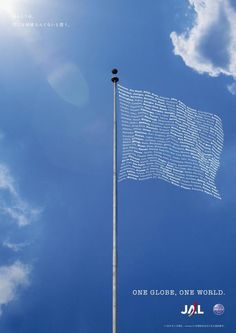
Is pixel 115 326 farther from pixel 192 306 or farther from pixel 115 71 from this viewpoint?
pixel 192 306

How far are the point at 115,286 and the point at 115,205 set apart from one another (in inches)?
153

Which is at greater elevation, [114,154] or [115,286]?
[114,154]

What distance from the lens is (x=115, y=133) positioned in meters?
25.6

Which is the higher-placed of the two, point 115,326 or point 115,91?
point 115,91

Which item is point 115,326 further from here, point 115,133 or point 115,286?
point 115,133

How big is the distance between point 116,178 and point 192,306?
21377mm

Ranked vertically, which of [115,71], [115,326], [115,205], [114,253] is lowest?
[115,326]

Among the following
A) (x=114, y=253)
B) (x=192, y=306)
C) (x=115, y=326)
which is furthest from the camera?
(x=192, y=306)

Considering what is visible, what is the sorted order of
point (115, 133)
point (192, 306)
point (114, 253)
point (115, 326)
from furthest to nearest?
point (192, 306)
point (115, 133)
point (114, 253)
point (115, 326)

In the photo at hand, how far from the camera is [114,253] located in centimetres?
2238

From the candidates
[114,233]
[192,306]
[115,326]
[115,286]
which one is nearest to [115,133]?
[114,233]

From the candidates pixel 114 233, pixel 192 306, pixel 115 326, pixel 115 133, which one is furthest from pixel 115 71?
pixel 192 306

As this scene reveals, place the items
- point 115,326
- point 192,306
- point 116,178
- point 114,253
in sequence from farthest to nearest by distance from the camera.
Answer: point 192,306 → point 116,178 → point 114,253 → point 115,326

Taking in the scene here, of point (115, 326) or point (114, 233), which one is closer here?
point (115, 326)
